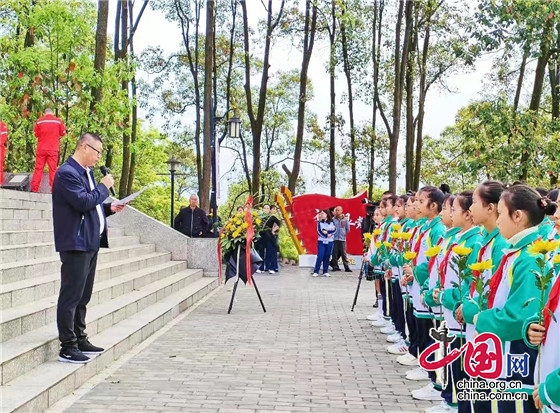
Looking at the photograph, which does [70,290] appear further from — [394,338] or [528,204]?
[394,338]

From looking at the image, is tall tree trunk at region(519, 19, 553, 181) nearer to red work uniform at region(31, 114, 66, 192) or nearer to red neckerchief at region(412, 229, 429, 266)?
red neckerchief at region(412, 229, 429, 266)

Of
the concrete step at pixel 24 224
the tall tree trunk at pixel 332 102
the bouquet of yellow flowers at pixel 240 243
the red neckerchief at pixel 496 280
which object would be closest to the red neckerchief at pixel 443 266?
the red neckerchief at pixel 496 280

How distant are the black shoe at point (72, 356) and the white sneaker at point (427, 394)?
2.91 metres

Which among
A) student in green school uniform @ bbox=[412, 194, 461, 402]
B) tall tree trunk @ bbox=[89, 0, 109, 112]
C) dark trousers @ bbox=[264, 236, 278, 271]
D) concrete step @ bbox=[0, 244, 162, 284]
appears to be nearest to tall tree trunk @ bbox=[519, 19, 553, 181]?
student in green school uniform @ bbox=[412, 194, 461, 402]

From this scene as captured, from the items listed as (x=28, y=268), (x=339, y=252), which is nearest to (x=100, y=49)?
(x=339, y=252)

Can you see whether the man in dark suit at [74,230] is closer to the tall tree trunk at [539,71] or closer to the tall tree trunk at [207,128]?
the tall tree trunk at [539,71]

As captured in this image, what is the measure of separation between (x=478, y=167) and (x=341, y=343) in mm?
5632

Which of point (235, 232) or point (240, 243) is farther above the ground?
point (235, 232)

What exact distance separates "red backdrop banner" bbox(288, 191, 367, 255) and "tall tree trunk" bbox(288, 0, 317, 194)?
16.4ft

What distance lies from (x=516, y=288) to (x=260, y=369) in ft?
13.0

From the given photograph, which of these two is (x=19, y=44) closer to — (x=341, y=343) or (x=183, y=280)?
(x=183, y=280)

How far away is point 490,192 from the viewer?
4434 mm

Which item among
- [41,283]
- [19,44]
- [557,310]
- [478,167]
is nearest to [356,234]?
[478,167]

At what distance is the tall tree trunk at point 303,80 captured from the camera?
89.2 ft
